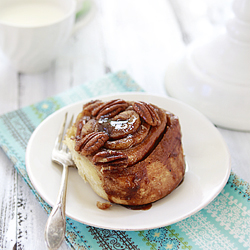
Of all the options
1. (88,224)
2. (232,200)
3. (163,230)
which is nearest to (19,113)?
(88,224)

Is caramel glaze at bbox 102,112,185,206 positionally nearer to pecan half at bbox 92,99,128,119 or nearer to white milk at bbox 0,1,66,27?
pecan half at bbox 92,99,128,119

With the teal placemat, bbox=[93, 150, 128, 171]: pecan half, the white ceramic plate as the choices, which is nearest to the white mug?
the white ceramic plate

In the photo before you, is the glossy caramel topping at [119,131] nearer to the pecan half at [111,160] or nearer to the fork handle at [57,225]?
the pecan half at [111,160]

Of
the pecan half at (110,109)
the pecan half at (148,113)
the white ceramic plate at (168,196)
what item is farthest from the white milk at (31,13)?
the pecan half at (148,113)

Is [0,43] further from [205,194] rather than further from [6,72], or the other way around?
[205,194]

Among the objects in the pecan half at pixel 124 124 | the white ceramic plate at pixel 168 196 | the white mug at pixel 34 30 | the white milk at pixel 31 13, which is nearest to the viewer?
the white ceramic plate at pixel 168 196
